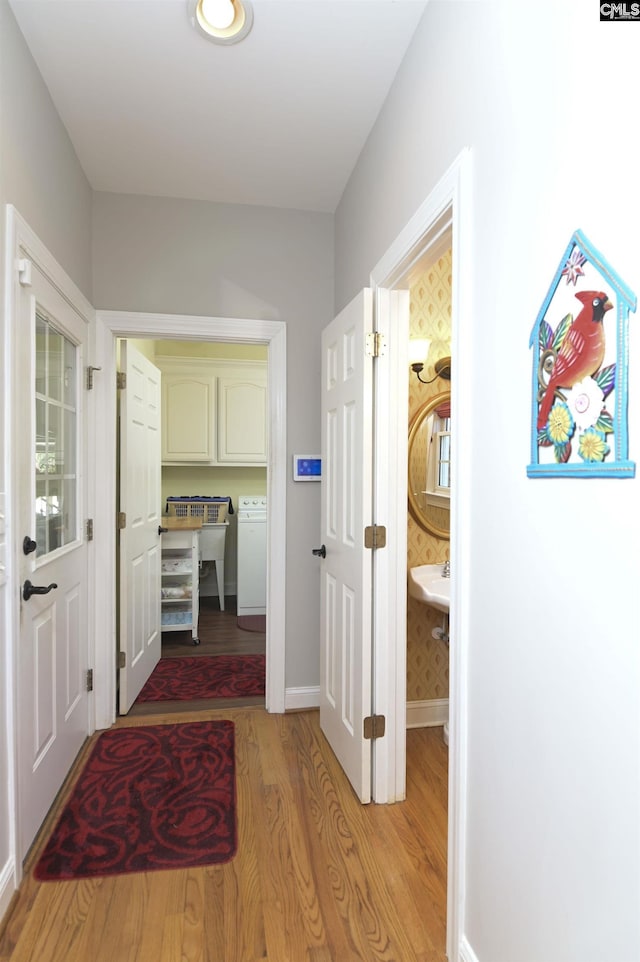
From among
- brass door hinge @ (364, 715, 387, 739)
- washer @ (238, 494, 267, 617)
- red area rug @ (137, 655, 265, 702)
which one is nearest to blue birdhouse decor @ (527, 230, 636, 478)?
brass door hinge @ (364, 715, 387, 739)

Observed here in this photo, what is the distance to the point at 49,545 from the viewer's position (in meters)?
2.03

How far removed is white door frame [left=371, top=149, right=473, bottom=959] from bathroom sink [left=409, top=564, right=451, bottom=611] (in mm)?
241

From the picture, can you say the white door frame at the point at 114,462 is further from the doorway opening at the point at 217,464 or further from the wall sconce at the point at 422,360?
the doorway opening at the point at 217,464

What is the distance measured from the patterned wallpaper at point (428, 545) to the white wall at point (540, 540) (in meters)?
1.14

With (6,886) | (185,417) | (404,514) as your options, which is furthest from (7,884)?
(185,417)

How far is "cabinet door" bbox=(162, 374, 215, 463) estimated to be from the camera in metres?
4.98

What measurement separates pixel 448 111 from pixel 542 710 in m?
1.52

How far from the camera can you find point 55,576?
2082 millimetres

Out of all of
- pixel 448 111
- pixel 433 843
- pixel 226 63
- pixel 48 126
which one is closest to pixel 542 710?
pixel 433 843

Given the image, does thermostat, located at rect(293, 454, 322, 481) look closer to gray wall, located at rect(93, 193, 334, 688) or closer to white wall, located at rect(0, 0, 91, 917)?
gray wall, located at rect(93, 193, 334, 688)

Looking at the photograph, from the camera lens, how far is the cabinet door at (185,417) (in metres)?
4.98

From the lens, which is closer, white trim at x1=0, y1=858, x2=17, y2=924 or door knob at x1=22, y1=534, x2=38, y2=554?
white trim at x1=0, y1=858, x2=17, y2=924

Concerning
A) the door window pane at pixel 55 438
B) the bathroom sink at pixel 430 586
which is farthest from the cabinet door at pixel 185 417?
the bathroom sink at pixel 430 586

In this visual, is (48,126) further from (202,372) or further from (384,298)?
(202,372)
